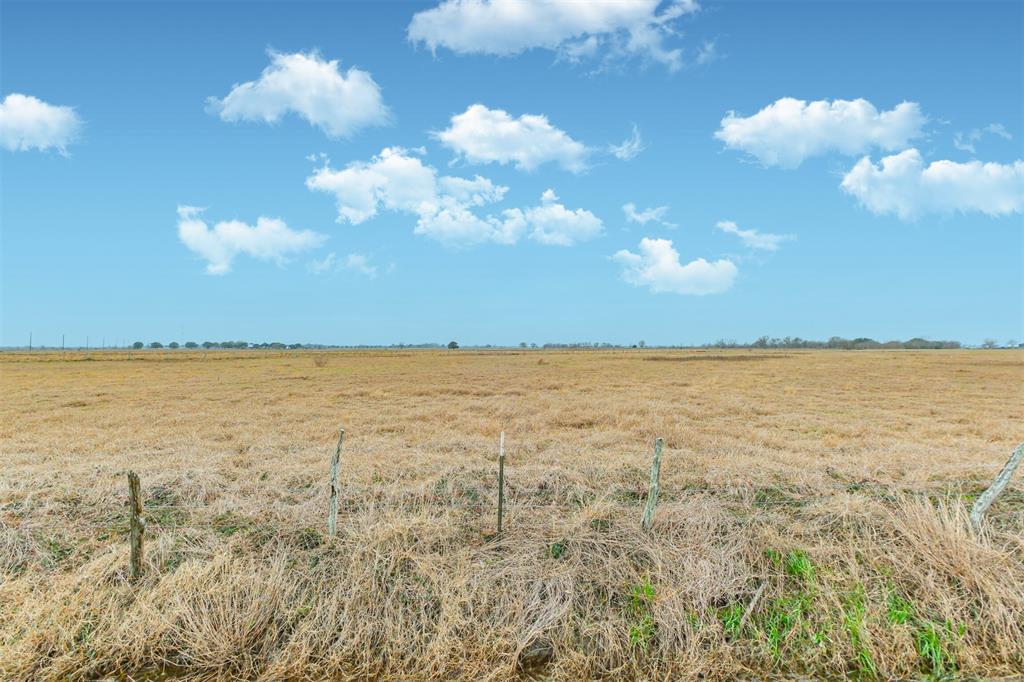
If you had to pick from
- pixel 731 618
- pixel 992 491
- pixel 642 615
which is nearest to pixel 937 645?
pixel 731 618

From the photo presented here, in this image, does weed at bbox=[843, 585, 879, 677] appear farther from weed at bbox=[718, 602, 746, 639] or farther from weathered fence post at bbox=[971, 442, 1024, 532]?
weathered fence post at bbox=[971, 442, 1024, 532]

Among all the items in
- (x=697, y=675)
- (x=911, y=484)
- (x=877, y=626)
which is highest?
(x=911, y=484)

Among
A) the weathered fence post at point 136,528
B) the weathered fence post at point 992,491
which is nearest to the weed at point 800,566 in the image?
the weathered fence post at point 992,491

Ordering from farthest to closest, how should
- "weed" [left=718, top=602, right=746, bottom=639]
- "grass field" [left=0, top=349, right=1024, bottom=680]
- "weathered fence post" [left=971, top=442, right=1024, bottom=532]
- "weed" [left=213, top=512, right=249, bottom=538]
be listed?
"weed" [left=213, top=512, right=249, bottom=538]
"weathered fence post" [left=971, top=442, right=1024, bottom=532]
"weed" [left=718, top=602, right=746, bottom=639]
"grass field" [left=0, top=349, right=1024, bottom=680]

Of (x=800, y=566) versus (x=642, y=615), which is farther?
(x=800, y=566)

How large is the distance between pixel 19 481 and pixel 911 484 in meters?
16.3

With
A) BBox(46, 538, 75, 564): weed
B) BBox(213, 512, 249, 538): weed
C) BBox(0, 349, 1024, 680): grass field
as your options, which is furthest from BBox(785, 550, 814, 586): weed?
BBox(46, 538, 75, 564): weed

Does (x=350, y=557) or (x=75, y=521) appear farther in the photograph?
(x=75, y=521)

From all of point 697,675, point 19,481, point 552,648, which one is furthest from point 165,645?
point 19,481

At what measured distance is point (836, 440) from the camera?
15641 millimetres

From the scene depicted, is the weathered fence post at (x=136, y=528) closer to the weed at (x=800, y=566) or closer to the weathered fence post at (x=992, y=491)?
the weed at (x=800, y=566)

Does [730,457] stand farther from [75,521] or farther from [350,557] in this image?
[75,521]

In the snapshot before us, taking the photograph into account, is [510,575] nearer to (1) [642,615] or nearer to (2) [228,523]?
(1) [642,615]

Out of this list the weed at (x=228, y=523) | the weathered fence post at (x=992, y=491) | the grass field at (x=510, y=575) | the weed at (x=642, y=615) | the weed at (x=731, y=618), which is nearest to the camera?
the grass field at (x=510, y=575)
